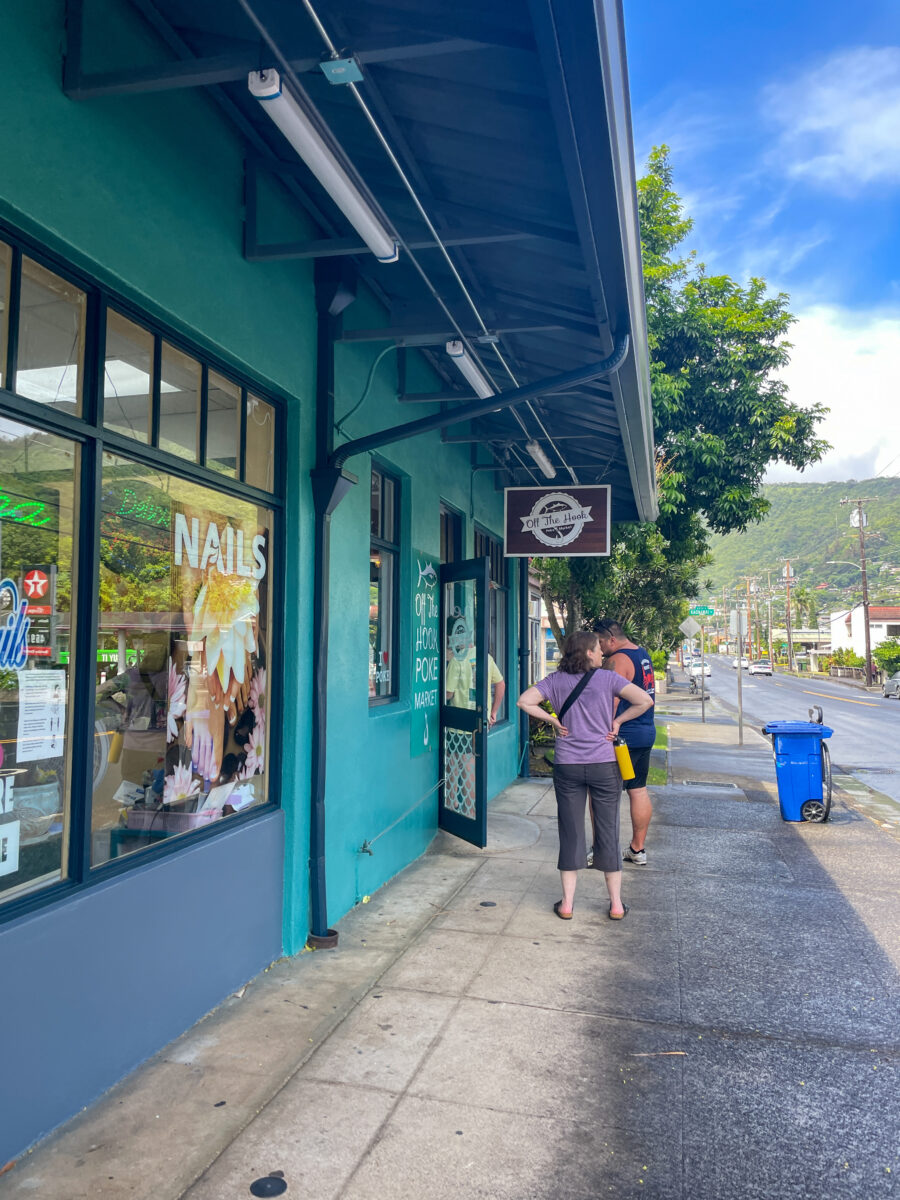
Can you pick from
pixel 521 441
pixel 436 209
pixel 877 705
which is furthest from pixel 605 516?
pixel 877 705

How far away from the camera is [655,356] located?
546 inches

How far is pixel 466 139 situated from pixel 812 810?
7.98m

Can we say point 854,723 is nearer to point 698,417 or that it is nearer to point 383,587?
point 698,417

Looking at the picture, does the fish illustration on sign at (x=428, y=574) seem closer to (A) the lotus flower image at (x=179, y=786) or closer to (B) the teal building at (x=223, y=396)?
(B) the teal building at (x=223, y=396)

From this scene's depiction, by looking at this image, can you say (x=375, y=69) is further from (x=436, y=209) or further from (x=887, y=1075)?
(x=887, y=1075)

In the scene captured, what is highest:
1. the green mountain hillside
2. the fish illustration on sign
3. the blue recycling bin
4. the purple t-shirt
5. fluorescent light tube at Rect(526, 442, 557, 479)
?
the green mountain hillside

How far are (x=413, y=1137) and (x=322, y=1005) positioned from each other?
1196mm

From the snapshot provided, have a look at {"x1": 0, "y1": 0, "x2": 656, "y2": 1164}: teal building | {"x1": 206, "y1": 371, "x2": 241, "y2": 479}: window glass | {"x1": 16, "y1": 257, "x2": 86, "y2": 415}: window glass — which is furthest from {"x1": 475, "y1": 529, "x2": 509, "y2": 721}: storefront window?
{"x1": 16, "y1": 257, "x2": 86, "y2": 415}: window glass

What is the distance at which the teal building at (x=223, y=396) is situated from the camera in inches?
116

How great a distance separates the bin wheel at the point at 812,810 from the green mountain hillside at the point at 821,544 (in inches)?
5424

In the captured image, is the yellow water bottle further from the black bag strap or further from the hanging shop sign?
the hanging shop sign

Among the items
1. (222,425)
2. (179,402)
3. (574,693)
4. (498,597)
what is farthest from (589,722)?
(498,597)

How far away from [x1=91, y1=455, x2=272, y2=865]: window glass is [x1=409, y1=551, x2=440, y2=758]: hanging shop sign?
7.51ft

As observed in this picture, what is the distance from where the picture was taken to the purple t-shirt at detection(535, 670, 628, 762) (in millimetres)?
5473
